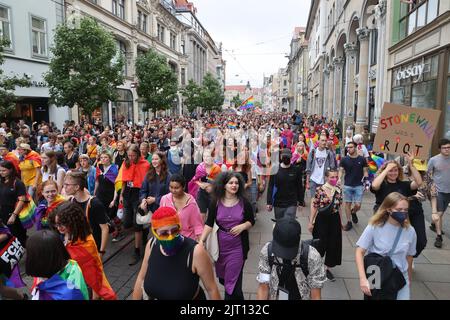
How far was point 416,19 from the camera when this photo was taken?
12422 millimetres

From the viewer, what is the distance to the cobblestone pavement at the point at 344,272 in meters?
4.59

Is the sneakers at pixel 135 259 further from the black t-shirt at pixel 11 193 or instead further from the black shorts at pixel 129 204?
the black t-shirt at pixel 11 193

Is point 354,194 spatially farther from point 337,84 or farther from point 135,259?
point 337,84

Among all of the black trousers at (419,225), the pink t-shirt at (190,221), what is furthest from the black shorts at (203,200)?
the black trousers at (419,225)

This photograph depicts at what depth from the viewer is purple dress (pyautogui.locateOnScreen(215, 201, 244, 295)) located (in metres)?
3.86

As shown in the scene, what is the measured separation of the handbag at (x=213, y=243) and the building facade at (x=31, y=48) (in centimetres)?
1695

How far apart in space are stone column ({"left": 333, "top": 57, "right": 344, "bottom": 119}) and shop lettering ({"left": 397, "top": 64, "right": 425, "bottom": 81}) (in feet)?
49.7

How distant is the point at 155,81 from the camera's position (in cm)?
2791

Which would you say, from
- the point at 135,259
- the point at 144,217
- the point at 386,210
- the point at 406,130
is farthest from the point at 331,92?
the point at 386,210

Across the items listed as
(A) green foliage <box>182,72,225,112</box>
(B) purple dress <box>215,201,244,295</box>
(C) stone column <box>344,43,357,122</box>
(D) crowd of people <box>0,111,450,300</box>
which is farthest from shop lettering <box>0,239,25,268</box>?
(A) green foliage <box>182,72,225,112</box>

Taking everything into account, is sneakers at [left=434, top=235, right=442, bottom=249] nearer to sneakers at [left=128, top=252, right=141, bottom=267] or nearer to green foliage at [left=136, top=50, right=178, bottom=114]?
sneakers at [left=128, top=252, right=141, bottom=267]
